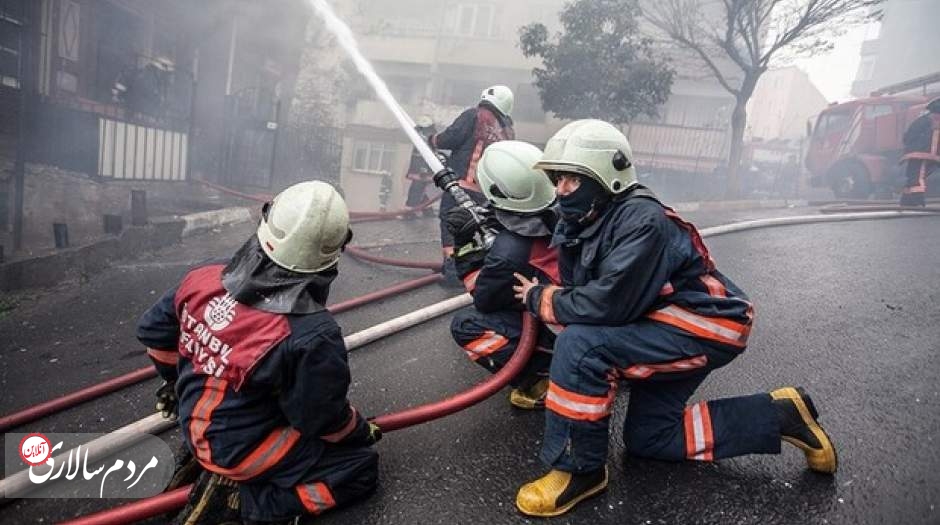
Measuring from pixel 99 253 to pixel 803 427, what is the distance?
20.5 ft

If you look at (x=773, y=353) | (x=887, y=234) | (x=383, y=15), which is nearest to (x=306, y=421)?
(x=773, y=353)

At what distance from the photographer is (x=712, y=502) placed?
83.8 inches

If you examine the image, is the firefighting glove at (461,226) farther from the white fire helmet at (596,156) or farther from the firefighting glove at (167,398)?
the firefighting glove at (167,398)

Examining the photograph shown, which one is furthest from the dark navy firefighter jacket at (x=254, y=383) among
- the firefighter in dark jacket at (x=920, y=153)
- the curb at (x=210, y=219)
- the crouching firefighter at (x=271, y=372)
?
the firefighter in dark jacket at (x=920, y=153)

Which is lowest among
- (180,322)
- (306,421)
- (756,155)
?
(306,421)

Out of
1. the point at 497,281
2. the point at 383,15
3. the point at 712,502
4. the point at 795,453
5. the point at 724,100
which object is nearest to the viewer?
the point at 712,502

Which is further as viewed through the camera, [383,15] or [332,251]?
[383,15]

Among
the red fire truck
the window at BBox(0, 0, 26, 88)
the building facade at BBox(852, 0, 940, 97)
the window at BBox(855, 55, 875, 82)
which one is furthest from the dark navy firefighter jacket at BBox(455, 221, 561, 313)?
the window at BBox(855, 55, 875, 82)

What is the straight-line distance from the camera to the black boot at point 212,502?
192cm

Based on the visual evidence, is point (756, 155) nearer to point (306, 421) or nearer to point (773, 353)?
point (773, 353)

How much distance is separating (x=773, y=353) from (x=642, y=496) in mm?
1917

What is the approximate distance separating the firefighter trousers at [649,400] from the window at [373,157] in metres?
17.7

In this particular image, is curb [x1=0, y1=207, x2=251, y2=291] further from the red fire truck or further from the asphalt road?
the red fire truck

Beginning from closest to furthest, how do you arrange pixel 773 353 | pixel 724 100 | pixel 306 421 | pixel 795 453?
1. pixel 306 421
2. pixel 795 453
3. pixel 773 353
4. pixel 724 100
